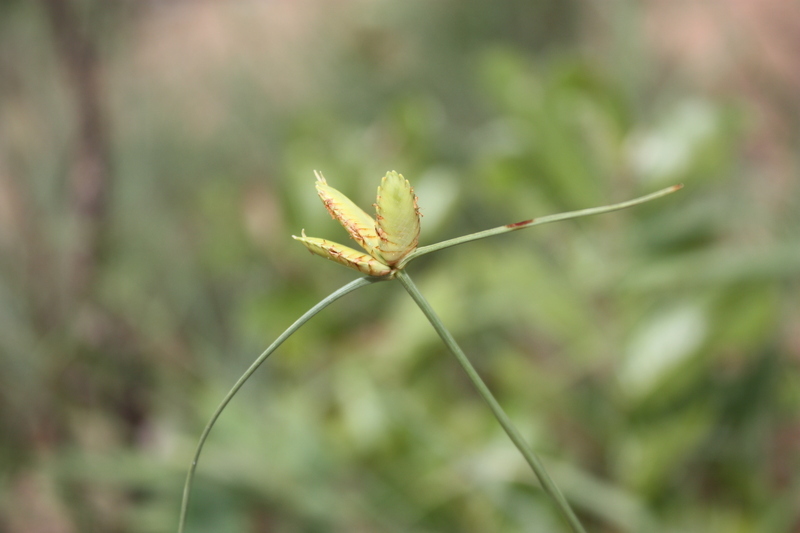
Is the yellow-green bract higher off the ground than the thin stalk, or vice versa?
the yellow-green bract

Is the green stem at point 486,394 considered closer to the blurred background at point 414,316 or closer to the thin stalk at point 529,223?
the thin stalk at point 529,223

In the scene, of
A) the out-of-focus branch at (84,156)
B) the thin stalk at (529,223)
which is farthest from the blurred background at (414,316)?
the thin stalk at (529,223)

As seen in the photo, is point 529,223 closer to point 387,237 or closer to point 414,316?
point 387,237

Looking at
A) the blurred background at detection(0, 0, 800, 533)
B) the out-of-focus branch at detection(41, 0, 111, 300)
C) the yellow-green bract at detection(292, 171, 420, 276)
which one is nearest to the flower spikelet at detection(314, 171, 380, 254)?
the yellow-green bract at detection(292, 171, 420, 276)


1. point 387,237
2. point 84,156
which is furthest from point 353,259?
point 84,156

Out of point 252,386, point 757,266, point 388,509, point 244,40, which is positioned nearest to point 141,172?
point 252,386

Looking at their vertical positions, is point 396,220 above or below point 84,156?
below

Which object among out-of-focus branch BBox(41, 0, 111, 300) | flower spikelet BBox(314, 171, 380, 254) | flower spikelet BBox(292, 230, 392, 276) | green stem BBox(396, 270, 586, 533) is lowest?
green stem BBox(396, 270, 586, 533)

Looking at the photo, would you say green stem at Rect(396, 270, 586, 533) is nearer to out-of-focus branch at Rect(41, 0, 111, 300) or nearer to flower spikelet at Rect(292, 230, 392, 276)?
flower spikelet at Rect(292, 230, 392, 276)
